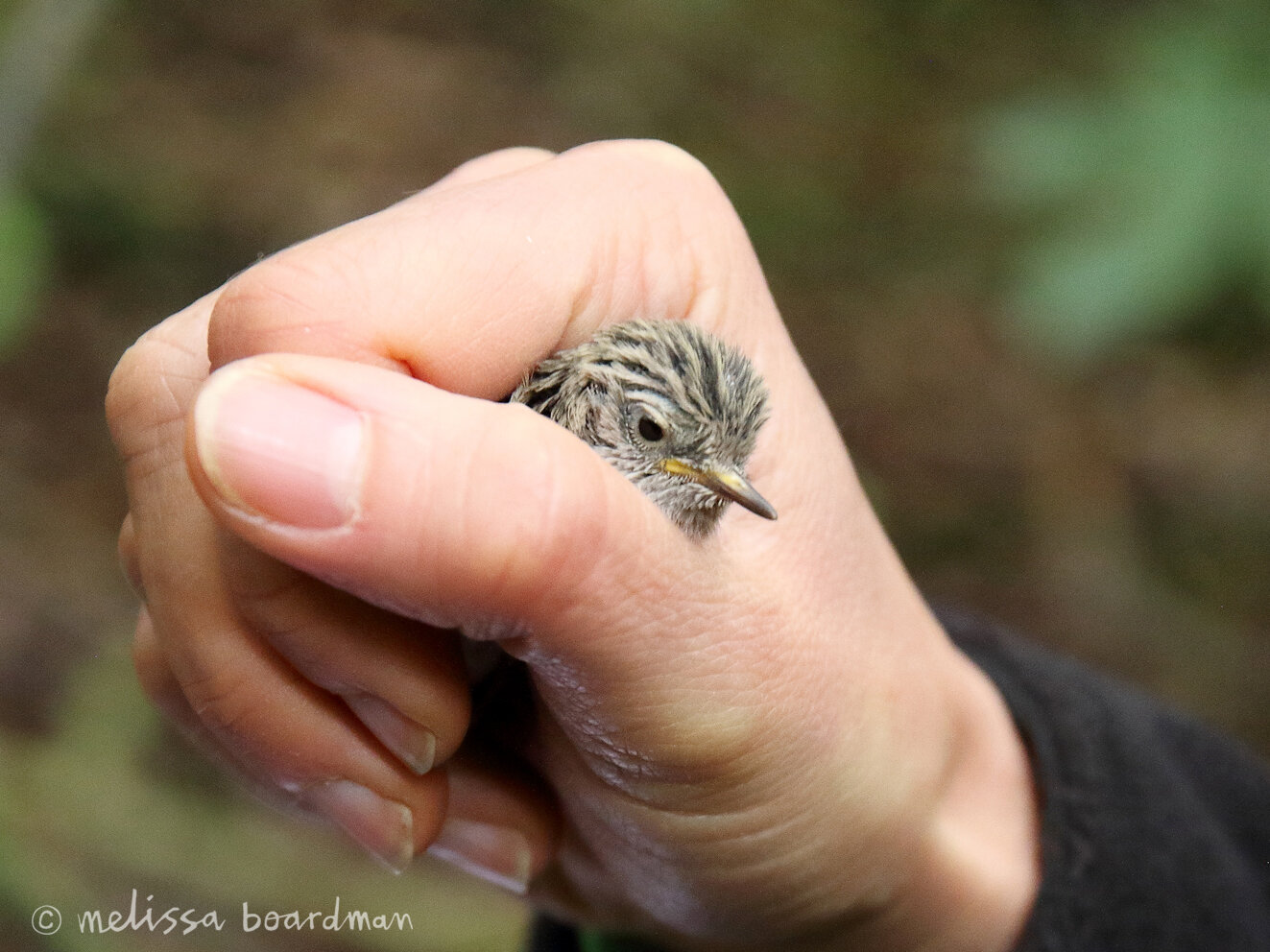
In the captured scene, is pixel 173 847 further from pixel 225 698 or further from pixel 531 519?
pixel 531 519

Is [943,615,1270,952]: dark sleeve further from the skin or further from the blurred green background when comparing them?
the blurred green background

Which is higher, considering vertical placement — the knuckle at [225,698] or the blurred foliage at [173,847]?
the knuckle at [225,698]

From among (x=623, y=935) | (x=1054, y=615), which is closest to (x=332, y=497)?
(x=623, y=935)

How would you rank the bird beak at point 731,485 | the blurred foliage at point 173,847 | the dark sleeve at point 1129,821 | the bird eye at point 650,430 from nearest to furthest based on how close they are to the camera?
the bird beak at point 731,485 → the bird eye at point 650,430 → the dark sleeve at point 1129,821 → the blurred foliage at point 173,847

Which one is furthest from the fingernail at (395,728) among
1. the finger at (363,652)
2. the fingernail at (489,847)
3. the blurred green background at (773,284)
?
the blurred green background at (773,284)

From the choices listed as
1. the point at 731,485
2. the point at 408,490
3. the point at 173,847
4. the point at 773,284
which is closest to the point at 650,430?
the point at 731,485

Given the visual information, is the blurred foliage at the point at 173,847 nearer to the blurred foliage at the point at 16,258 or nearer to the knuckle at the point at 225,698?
the blurred foliage at the point at 16,258
